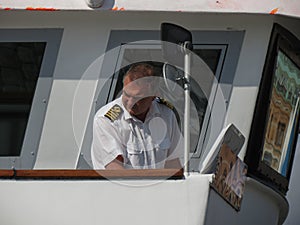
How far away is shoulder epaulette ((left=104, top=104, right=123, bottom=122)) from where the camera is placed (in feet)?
28.2

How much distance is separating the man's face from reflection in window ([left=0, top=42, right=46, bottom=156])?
26.4 inches

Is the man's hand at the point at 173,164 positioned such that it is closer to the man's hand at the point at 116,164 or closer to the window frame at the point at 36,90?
the man's hand at the point at 116,164

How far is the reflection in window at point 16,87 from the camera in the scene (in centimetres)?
890

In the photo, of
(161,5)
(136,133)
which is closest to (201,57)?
(161,5)

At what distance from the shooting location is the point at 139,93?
28.2 ft

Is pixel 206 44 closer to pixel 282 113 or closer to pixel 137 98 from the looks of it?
pixel 137 98

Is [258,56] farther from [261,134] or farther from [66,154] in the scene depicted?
[66,154]

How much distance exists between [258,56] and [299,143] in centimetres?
242

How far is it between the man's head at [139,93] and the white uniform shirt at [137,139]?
1.6 inches

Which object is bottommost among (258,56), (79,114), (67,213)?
(67,213)

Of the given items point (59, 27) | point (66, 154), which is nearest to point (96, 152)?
point (66, 154)

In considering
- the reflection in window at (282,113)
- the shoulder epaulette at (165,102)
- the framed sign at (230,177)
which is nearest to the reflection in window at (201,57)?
the shoulder epaulette at (165,102)

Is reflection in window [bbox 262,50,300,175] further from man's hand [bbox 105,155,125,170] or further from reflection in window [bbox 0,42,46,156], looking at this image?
reflection in window [bbox 0,42,46,156]

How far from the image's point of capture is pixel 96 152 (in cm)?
868
